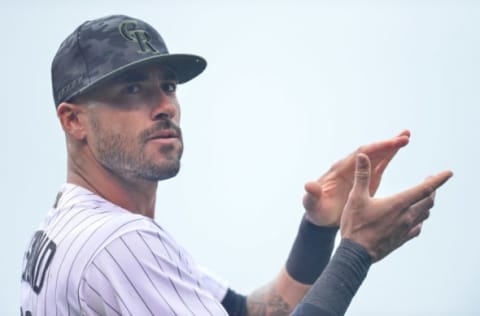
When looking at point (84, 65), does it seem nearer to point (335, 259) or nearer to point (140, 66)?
point (140, 66)

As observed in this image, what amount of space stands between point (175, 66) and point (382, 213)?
0.81 metres

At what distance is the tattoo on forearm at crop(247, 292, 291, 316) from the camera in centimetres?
253

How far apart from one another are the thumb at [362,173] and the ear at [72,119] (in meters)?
0.82

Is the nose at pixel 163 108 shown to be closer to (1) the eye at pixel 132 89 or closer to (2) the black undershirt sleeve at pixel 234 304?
(1) the eye at pixel 132 89

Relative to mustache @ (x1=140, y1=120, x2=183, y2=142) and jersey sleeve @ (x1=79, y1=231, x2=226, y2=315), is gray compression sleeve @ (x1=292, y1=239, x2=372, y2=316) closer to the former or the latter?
jersey sleeve @ (x1=79, y1=231, x2=226, y2=315)

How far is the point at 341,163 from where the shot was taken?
235cm

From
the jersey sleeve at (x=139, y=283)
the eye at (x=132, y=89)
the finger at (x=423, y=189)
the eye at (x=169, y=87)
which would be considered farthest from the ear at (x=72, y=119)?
the finger at (x=423, y=189)

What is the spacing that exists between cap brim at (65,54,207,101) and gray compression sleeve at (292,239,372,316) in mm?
732

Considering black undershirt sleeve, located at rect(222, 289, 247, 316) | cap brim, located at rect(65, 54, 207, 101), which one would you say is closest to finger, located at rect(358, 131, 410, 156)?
cap brim, located at rect(65, 54, 207, 101)

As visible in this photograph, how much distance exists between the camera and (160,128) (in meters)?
2.16

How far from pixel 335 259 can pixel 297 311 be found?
16 cm

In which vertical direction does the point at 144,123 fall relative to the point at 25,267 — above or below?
above

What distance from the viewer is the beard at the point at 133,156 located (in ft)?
6.95

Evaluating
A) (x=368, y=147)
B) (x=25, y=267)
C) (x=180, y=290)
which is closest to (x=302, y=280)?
(x=368, y=147)
